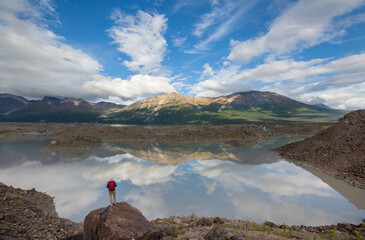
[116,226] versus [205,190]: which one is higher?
[116,226]

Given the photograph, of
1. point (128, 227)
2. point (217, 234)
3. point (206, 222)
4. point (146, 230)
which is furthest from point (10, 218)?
point (217, 234)

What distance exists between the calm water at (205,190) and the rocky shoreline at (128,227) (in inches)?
Answer: 52.3

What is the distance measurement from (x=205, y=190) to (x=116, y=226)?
11.3 metres

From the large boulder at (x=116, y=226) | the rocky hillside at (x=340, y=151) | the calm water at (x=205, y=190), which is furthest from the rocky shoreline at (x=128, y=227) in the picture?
the rocky hillside at (x=340, y=151)

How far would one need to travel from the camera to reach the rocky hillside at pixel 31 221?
10492mm

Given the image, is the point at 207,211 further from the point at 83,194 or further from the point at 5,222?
the point at 5,222

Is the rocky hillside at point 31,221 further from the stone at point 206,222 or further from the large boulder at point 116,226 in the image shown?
the stone at point 206,222

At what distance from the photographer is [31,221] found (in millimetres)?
12133

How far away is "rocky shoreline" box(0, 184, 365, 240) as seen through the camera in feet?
26.8

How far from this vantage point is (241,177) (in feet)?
71.7

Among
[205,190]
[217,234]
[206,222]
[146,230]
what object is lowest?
[205,190]

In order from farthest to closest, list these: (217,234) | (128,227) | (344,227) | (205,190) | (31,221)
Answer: (205,190) < (31,221) < (344,227) < (128,227) < (217,234)

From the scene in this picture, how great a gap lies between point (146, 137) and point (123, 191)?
51.7 m

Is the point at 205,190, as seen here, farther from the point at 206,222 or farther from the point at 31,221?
the point at 31,221
